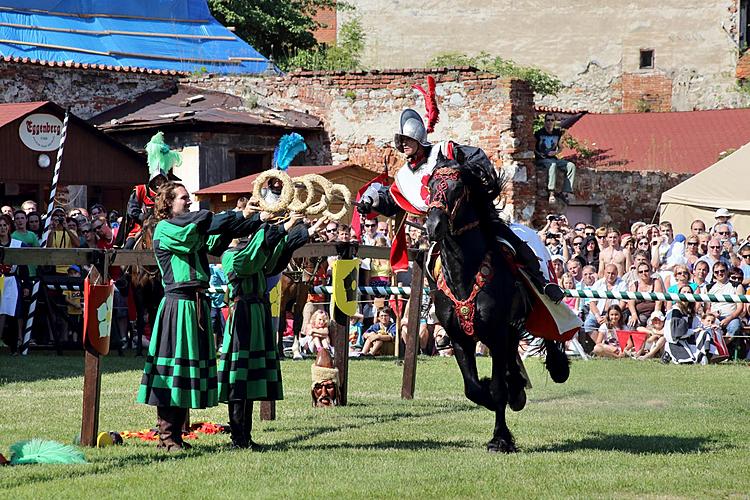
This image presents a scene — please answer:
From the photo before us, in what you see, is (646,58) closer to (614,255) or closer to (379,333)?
(614,255)

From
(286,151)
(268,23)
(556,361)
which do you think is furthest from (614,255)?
(268,23)

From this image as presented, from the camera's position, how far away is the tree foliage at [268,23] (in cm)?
4050

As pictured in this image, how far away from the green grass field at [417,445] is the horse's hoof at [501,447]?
4.7 inches

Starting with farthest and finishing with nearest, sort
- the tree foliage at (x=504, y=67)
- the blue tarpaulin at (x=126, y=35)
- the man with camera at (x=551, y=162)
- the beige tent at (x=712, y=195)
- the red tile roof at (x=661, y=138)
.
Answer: the tree foliage at (x=504, y=67) < the red tile roof at (x=661, y=138) < the blue tarpaulin at (x=126, y=35) < the man with camera at (x=551, y=162) < the beige tent at (x=712, y=195)

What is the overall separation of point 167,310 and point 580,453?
2.97 m

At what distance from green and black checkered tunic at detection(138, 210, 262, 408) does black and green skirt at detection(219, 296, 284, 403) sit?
0.22 m

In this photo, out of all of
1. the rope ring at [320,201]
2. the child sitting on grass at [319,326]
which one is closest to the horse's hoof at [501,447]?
the rope ring at [320,201]

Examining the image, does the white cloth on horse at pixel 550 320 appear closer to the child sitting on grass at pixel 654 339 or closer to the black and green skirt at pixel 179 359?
the black and green skirt at pixel 179 359

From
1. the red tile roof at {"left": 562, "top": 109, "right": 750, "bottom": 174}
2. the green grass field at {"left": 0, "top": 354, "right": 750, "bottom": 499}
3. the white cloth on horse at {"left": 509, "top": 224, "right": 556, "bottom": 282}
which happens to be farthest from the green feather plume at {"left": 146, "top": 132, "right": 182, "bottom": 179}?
the red tile roof at {"left": 562, "top": 109, "right": 750, "bottom": 174}

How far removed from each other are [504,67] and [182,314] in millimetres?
32246

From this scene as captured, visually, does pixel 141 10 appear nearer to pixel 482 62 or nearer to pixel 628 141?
pixel 482 62

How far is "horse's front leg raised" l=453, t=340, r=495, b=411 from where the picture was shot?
29.5ft

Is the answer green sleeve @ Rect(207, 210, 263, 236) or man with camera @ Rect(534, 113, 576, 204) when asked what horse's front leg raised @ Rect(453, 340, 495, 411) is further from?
man with camera @ Rect(534, 113, 576, 204)

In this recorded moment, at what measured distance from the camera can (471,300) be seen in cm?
888
